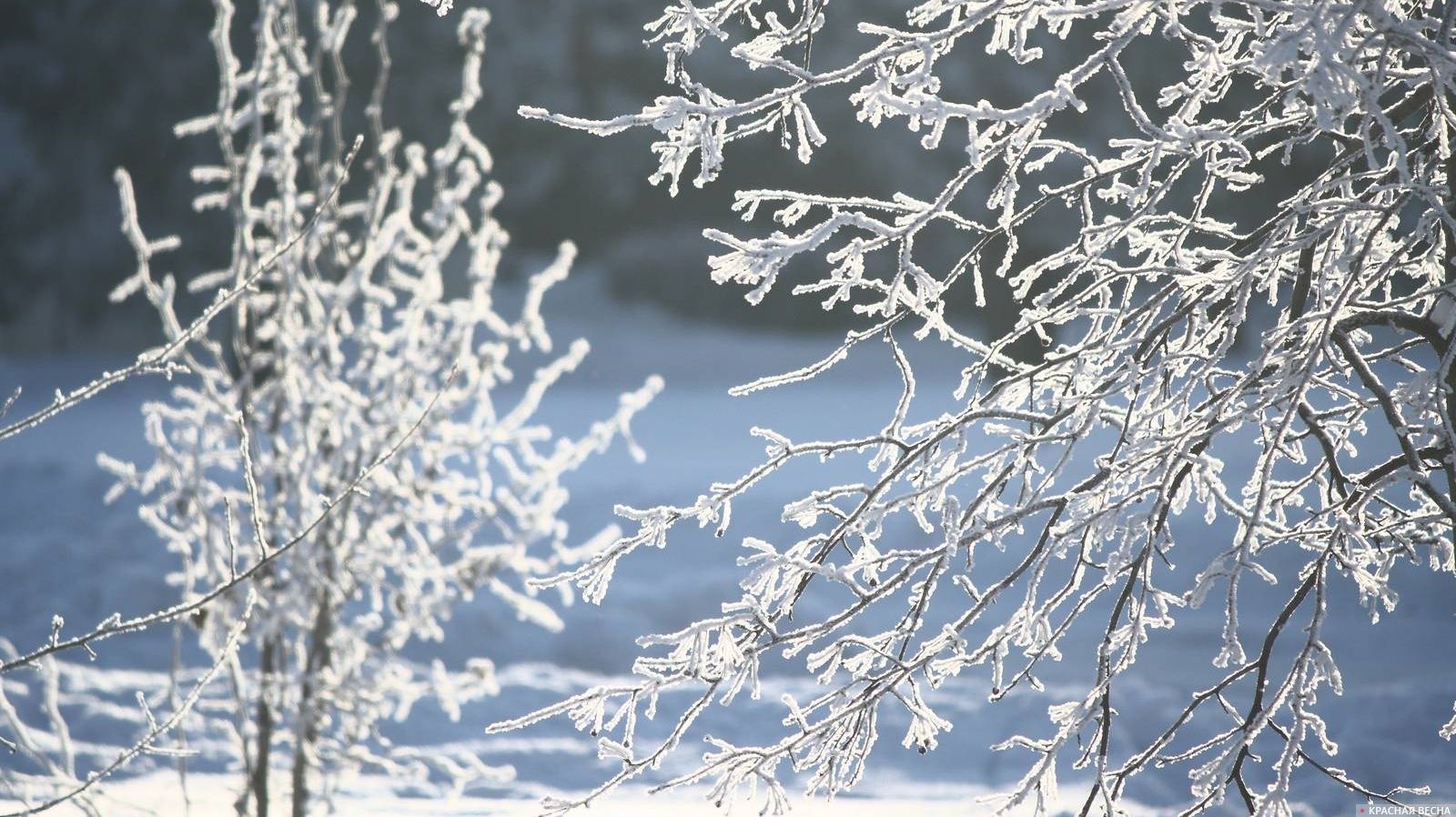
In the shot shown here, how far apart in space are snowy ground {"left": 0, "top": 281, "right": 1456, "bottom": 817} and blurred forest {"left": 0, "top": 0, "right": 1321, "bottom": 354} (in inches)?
41.0

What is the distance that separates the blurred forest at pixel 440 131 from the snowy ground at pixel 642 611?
1040 millimetres

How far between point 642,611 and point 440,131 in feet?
24.2

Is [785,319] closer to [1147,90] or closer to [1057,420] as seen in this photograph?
[1147,90]

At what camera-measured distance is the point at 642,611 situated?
35.5 feet

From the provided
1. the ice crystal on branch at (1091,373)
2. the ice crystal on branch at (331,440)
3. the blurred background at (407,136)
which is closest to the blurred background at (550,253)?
the blurred background at (407,136)

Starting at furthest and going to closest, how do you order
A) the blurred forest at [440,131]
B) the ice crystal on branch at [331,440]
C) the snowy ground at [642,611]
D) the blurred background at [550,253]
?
the blurred forest at [440,131] < the blurred background at [550,253] < the snowy ground at [642,611] < the ice crystal on branch at [331,440]

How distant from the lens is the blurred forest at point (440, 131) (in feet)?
48.9

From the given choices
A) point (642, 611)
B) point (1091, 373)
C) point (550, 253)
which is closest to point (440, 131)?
point (550, 253)

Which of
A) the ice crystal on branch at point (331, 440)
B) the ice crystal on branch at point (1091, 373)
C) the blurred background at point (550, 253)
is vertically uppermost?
the blurred background at point (550, 253)

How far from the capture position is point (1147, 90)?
45.2 ft

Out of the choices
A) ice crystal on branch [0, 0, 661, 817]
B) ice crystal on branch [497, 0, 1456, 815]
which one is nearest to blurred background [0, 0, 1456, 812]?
ice crystal on branch [0, 0, 661, 817]

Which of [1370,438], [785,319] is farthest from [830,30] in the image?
[1370,438]

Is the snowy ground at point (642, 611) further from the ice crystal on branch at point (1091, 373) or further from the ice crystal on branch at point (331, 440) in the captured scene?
the ice crystal on branch at point (1091, 373)

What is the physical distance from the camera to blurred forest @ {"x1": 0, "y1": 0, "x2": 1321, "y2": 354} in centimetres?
1491
